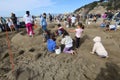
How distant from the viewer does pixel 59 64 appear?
346 inches

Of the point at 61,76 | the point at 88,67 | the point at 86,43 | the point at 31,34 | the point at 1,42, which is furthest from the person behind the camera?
the point at 1,42

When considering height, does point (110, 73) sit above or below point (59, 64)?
below

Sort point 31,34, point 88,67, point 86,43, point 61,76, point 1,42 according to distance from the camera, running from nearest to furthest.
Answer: point 61,76 → point 88,67 → point 86,43 → point 31,34 → point 1,42

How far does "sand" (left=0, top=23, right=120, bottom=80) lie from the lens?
790 cm

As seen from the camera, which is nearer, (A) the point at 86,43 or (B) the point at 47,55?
(B) the point at 47,55

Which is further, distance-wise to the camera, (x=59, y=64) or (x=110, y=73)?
(x=59, y=64)

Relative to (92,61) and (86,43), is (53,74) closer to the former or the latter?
(92,61)

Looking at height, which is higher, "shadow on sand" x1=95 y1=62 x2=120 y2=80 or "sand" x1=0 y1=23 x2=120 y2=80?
"sand" x1=0 y1=23 x2=120 y2=80

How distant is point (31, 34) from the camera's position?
41.9 ft

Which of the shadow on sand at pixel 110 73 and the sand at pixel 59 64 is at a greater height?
the sand at pixel 59 64

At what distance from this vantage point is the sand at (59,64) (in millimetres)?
7902

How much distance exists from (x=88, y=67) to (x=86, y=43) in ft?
10.4

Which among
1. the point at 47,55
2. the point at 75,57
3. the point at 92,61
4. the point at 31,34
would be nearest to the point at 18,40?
the point at 31,34

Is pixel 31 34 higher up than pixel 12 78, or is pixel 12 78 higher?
pixel 31 34
